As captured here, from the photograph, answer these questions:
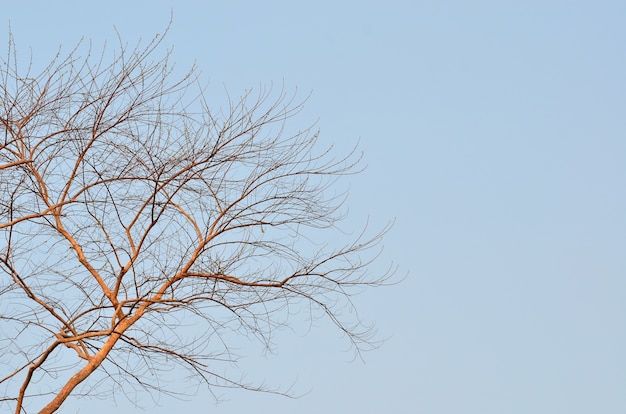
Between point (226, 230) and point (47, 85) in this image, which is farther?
point (226, 230)

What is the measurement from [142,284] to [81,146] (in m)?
0.67

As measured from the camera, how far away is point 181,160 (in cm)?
423

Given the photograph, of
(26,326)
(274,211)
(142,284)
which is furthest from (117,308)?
(274,211)

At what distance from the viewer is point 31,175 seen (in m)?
4.31

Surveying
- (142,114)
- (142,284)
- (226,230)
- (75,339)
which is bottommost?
(75,339)

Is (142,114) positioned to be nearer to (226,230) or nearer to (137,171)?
(137,171)

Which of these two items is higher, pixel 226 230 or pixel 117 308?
pixel 226 230

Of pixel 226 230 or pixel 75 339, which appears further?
pixel 226 230

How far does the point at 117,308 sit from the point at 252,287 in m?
0.62

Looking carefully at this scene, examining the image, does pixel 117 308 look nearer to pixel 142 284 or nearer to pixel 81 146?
pixel 142 284

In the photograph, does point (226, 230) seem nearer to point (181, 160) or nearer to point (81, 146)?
point (181, 160)

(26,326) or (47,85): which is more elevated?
(47,85)

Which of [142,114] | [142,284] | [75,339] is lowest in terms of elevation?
[75,339]

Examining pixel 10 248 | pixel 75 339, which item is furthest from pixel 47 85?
A: pixel 75 339
